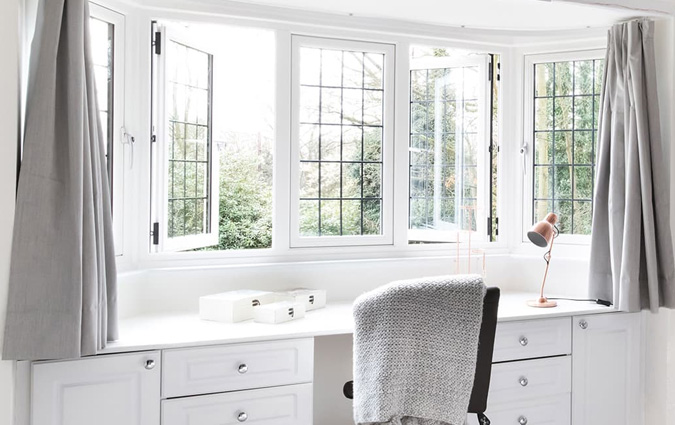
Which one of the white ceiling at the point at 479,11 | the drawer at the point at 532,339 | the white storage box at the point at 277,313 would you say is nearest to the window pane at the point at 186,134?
the white ceiling at the point at 479,11

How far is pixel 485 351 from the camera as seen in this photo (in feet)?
7.16

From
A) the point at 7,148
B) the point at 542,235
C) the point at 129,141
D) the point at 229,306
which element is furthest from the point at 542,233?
the point at 7,148

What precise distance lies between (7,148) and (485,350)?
5.48ft

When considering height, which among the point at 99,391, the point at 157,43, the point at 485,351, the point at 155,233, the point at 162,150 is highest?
the point at 157,43

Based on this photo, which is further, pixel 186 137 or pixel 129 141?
pixel 186 137

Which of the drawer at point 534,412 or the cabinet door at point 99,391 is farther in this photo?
the drawer at point 534,412

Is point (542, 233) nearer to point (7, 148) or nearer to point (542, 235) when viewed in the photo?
point (542, 235)

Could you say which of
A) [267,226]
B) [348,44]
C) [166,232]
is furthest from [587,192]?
[267,226]

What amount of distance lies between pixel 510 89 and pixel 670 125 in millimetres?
867

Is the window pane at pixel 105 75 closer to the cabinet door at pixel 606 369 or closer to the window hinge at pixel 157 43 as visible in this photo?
the window hinge at pixel 157 43

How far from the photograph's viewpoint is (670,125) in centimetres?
294

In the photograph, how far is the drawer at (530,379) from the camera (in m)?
2.71

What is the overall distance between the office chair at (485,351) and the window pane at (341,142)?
1.22 meters

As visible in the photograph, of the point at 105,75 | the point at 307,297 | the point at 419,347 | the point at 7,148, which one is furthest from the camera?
the point at 307,297
